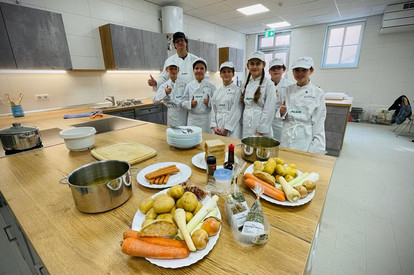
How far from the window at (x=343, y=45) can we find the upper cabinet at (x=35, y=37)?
6.74 m

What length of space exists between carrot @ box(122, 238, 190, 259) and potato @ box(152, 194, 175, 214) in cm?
11

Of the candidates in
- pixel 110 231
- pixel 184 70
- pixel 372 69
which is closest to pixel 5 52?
pixel 184 70

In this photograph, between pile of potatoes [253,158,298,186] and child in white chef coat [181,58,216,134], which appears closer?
pile of potatoes [253,158,298,186]

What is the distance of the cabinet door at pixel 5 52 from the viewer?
7.14ft

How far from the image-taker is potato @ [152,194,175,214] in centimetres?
60

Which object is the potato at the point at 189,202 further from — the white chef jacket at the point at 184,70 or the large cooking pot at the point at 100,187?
the white chef jacket at the point at 184,70

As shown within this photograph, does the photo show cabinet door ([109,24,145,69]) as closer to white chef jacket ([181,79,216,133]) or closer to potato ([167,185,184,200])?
white chef jacket ([181,79,216,133])

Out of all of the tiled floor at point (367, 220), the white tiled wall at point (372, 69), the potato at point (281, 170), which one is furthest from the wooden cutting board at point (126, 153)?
the white tiled wall at point (372, 69)

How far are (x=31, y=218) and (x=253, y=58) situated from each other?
1.98 metres

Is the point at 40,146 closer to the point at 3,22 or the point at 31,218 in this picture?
the point at 31,218

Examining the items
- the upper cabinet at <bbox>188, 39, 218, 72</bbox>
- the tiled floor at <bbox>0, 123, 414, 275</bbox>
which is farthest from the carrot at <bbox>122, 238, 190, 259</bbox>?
the upper cabinet at <bbox>188, 39, 218, 72</bbox>

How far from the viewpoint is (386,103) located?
217 inches

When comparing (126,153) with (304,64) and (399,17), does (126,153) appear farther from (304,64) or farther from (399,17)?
(399,17)

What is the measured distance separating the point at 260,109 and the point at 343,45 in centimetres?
570
